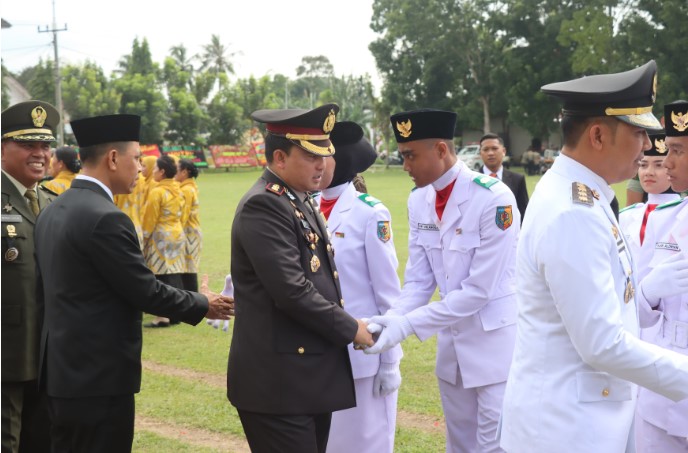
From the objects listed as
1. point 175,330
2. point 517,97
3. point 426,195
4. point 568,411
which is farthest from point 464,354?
point 517,97

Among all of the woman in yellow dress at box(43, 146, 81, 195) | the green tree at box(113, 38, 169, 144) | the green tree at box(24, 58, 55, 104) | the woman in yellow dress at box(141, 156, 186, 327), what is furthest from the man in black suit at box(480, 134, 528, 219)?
the green tree at box(24, 58, 55, 104)

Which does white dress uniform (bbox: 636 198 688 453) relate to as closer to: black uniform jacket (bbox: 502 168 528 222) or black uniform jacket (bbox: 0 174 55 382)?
black uniform jacket (bbox: 0 174 55 382)

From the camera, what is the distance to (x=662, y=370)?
7.21 feet

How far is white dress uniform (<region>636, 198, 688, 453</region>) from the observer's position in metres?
3.37

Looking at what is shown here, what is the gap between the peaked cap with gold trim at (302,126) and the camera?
3.11 metres

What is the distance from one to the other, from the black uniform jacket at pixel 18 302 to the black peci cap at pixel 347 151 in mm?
1719

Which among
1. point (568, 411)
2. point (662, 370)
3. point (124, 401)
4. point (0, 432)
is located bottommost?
point (0, 432)

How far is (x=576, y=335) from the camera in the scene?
223cm

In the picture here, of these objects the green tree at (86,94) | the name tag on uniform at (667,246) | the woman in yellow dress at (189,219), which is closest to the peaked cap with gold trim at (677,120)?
the name tag on uniform at (667,246)

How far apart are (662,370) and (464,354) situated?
159 cm

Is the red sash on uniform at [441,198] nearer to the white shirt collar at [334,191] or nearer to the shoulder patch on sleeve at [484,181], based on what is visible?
the shoulder patch on sleeve at [484,181]

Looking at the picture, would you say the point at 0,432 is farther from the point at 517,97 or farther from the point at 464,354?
the point at 517,97

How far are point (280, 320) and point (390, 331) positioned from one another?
0.64 m

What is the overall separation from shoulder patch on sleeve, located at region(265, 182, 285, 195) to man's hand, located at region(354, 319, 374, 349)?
25.1 inches
